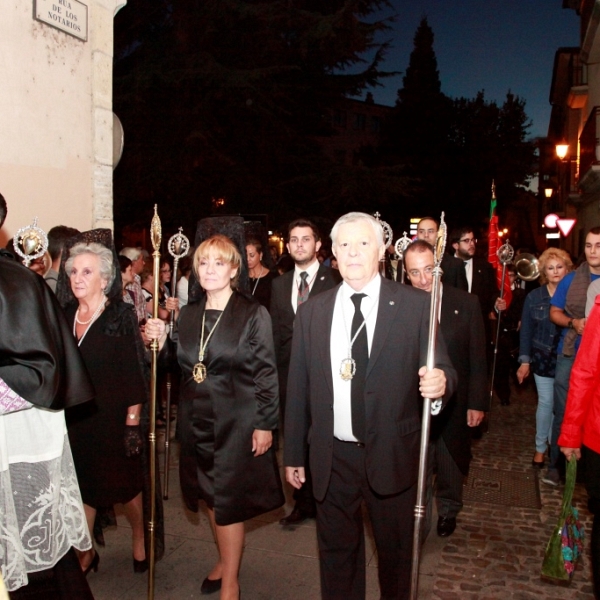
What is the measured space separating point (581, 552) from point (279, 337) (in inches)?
112

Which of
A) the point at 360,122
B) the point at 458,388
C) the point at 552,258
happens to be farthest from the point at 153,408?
the point at 360,122

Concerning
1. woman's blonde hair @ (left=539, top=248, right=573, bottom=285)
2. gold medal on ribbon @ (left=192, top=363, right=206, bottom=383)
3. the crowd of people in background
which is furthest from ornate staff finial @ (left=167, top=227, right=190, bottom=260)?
A: woman's blonde hair @ (left=539, top=248, right=573, bottom=285)

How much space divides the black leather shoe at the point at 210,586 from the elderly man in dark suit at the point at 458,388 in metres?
1.66

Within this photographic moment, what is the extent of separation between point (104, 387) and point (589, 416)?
2835 mm

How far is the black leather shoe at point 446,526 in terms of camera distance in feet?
16.4

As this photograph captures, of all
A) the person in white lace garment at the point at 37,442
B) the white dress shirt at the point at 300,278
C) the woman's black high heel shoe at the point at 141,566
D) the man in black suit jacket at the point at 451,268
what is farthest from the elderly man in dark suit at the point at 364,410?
the man in black suit jacket at the point at 451,268

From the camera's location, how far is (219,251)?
3.91 metres

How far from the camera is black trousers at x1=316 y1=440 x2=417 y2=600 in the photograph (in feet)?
10.9

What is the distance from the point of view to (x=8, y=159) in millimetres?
6105

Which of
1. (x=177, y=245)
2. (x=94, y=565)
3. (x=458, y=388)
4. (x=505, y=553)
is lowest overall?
(x=505, y=553)

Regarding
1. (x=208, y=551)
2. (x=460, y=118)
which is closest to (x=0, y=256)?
(x=208, y=551)

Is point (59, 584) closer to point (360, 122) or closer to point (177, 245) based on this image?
point (177, 245)

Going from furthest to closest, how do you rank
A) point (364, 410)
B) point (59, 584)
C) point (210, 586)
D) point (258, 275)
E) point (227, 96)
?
1. point (227, 96)
2. point (258, 275)
3. point (210, 586)
4. point (364, 410)
5. point (59, 584)

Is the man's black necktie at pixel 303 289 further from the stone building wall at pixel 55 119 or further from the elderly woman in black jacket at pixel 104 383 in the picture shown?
the stone building wall at pixel 55 119
